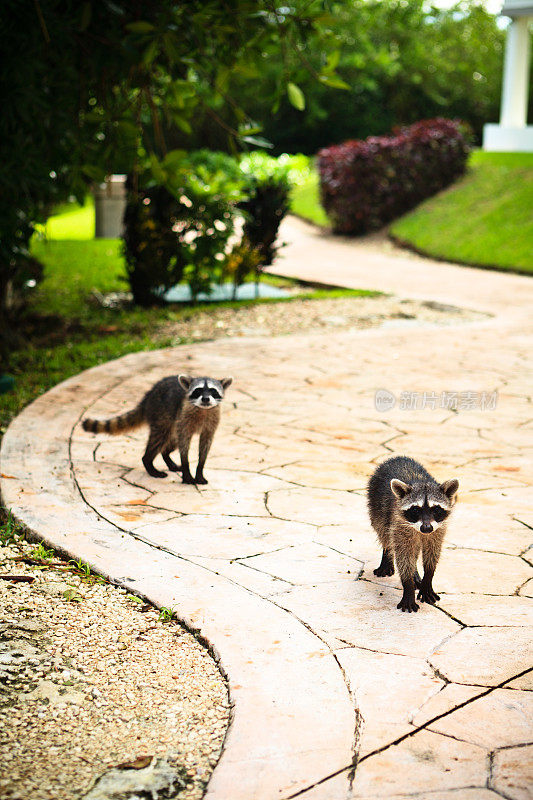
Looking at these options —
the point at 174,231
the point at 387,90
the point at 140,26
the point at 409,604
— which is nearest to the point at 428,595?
the point at 409,604

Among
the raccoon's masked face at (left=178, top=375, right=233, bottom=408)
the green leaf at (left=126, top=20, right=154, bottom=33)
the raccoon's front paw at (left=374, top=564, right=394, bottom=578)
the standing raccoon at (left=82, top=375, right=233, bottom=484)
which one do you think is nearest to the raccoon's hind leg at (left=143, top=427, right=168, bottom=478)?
the standing raccoon at (left=82, top=375, right=233, bottom=484)

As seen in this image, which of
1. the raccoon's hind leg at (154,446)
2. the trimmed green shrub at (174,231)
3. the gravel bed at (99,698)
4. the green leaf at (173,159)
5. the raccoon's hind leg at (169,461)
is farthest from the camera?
the trimmed green shrub at (174,231)

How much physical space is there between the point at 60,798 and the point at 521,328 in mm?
8794

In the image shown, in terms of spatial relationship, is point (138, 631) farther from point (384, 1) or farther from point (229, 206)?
point (384, 1)

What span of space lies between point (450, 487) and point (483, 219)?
1566cm

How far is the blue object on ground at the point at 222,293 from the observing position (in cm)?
1213

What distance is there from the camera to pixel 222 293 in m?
12.5

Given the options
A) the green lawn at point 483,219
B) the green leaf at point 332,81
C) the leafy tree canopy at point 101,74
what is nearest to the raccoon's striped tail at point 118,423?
the leafy tree canopy at point 101,74

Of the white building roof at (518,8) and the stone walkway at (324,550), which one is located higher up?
the white building roof at (518,8)

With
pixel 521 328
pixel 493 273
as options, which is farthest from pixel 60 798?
pixel 493 273

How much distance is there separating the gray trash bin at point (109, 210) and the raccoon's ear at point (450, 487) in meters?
17.0

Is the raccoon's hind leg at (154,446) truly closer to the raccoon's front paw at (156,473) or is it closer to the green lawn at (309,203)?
the raccoon's front paw at (156,473)

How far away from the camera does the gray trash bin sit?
65.3 feet

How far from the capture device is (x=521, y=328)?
1036 centimetres
